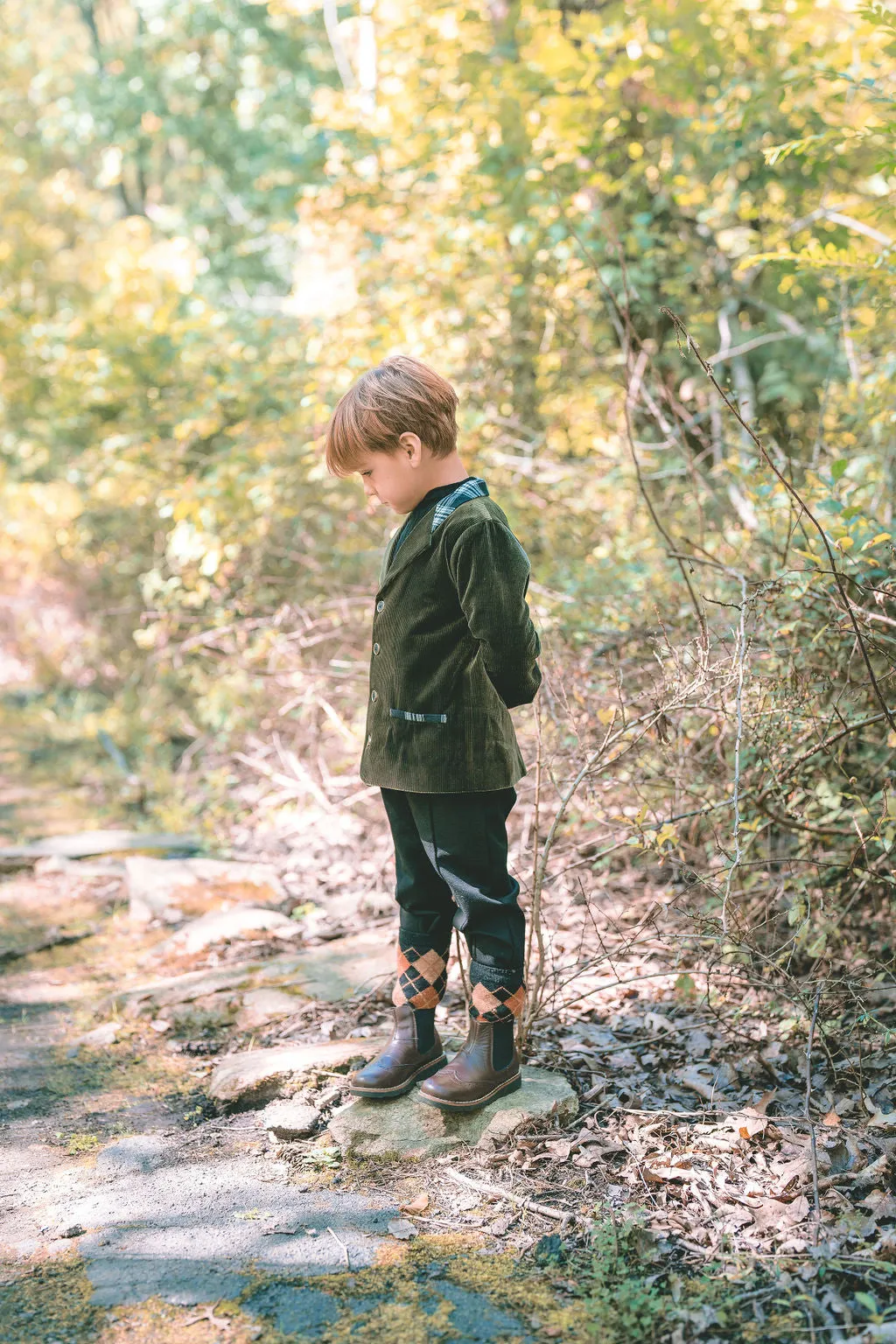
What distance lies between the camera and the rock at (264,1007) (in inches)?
140

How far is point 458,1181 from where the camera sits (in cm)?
243

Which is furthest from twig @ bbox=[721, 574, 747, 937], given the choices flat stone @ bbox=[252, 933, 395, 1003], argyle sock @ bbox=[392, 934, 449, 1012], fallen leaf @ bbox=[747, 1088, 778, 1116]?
flat stone @ bbox=[252, 933, 395, 1003]

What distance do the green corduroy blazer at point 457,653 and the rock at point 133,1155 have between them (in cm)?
110

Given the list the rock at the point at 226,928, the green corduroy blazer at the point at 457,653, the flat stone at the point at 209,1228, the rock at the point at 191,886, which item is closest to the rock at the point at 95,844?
the rock at the point at 191,886

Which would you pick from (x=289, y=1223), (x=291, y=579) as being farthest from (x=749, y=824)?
(x=291, y=579)

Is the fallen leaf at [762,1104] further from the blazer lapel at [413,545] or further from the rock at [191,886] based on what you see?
the rock at [191,886]

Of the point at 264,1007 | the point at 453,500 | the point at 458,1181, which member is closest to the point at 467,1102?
the point at 458,1181

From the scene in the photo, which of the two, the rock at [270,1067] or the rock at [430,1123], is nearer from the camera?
the rock at [430,1123]

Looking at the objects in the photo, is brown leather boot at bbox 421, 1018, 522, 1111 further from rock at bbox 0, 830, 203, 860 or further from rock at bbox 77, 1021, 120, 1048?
rock at bbox 0, 830, 203, 860

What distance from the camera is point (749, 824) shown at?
2.95 m

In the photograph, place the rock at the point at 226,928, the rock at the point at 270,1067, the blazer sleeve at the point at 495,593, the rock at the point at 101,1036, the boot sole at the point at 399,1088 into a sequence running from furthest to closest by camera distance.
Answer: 1. the rock at the point at 226,928
2. the rock at the point at 101,1036
3. the rock at the point at 270,1067
4. the boot sole at the point at 399,1088
5. the blazer sleeve at the point at 495,593

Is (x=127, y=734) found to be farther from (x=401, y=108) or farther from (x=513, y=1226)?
(x=513, y=1226)

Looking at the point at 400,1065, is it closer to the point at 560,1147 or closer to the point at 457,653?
the point at 560,1147

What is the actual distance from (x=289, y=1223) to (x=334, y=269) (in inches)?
269
